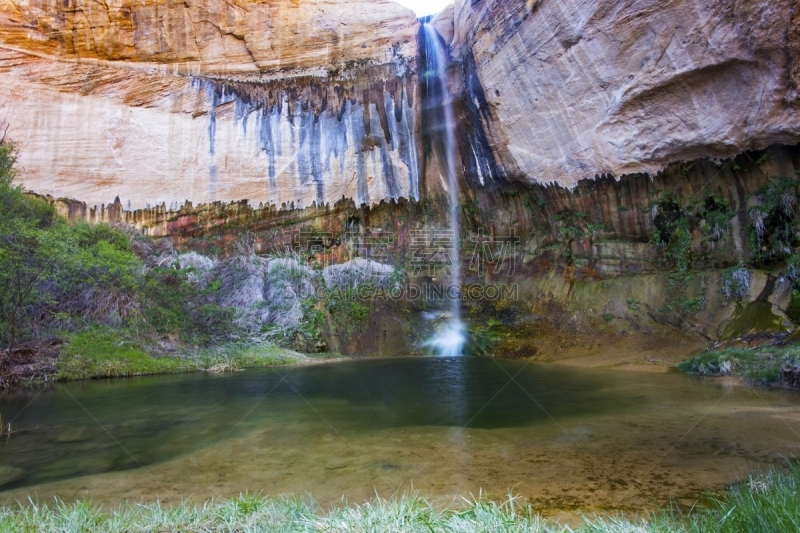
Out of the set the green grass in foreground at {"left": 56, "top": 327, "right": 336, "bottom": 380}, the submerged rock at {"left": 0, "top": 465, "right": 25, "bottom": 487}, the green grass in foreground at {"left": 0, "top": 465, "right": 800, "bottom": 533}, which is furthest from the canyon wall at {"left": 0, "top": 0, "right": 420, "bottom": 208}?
the green grass in foreground at {"left": 0, "top": 465, "right": 800, "bottom": 533}

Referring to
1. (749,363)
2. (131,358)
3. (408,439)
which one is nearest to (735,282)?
(749,363)

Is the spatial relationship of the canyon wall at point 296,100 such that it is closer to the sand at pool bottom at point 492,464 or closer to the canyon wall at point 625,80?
the canyon wall at point 625,80

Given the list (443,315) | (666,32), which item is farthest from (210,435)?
(666,32)

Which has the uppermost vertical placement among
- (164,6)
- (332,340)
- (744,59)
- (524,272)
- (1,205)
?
(164,6)

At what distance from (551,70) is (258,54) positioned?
1166cm

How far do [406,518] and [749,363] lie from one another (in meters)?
8.45

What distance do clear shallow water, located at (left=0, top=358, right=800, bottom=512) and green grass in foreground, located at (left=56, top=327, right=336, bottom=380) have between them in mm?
1943

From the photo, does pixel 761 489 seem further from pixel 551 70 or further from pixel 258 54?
pixel 258 54

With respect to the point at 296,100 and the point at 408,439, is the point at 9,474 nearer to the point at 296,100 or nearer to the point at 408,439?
the point at 408,439

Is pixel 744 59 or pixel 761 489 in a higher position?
pixel 744 59

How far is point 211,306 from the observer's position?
14.9m

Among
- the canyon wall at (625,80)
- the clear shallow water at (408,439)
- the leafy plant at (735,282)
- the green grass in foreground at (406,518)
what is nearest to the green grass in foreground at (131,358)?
the clear shallow water at (408,439)

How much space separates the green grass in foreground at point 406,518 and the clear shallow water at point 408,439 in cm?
49

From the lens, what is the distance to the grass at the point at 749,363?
795 cm
